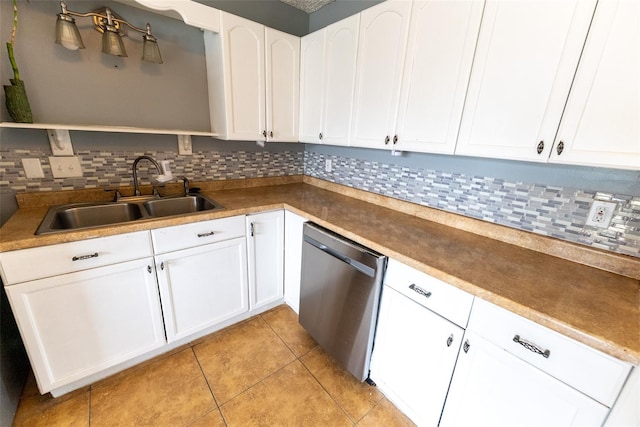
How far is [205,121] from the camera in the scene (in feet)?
6.40

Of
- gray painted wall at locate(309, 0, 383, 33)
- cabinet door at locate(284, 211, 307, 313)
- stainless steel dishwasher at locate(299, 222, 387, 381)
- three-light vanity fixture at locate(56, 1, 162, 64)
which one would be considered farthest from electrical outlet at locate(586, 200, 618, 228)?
three-light vanity fixture at locate(56, 1, 162, 64)

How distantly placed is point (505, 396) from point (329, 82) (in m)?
1.87

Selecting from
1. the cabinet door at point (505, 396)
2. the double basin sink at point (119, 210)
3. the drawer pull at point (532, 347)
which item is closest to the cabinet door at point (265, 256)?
the double basin sink at point (119, 210)

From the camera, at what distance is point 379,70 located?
148 centimetres

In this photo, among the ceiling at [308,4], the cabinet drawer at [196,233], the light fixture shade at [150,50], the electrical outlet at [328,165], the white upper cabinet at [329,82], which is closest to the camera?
the cabinet drawer at [196,233]

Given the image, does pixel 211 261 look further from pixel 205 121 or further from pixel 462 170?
pixel 462 170

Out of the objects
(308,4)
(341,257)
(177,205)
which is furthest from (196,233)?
(308,4)

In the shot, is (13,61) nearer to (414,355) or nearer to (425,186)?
(425,186)

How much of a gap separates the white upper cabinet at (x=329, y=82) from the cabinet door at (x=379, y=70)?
0.23 ft

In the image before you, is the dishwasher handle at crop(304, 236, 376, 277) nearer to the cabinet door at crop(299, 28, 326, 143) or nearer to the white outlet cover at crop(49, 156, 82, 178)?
the cabinet door at crop(299, 28, 326, 143)

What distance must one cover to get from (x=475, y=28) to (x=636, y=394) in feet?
4.33

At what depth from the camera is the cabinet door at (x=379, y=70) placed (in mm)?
1365

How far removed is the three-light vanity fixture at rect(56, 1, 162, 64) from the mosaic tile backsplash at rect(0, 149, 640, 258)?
0.57 metres

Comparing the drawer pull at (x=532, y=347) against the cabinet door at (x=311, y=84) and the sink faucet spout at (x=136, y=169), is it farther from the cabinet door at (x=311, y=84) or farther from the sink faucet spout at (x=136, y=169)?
the sink faucet spout at (x=136, y=169)
